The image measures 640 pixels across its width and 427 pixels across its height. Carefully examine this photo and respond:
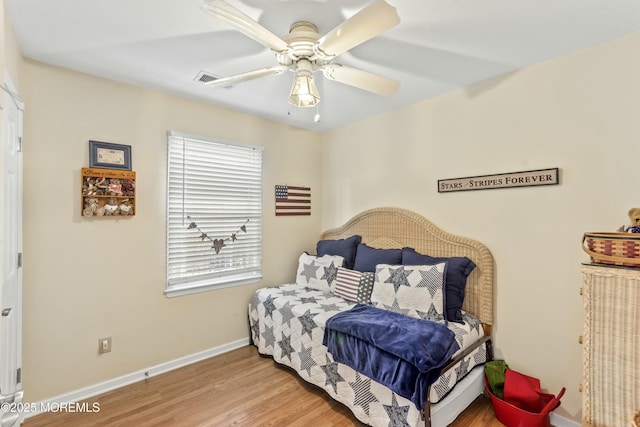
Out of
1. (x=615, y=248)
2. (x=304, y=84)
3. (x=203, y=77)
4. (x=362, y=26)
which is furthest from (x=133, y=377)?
(x=615, y=248)

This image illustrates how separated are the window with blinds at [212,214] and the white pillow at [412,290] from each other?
1.43m

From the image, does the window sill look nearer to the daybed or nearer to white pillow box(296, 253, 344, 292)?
the daybed

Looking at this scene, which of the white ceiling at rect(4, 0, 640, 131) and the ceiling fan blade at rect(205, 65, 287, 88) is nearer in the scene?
the white ceiling at rect(4, 0, 640, 131)

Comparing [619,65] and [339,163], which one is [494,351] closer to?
[619,65]

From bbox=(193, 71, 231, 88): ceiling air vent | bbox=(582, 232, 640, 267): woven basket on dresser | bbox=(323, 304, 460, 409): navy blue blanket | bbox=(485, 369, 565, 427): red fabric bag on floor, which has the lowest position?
bbox=(485, 369, 565, 427): red fabric bag on floor

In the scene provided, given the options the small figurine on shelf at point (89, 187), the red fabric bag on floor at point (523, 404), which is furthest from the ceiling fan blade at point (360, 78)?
the red fabric bag on floor at point (523, 404)

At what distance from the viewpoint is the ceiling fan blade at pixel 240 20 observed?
1.23m

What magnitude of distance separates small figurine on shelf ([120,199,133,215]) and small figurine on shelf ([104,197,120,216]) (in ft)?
0.09

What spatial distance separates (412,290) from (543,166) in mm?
1277

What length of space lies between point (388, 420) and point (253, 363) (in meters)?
1.43

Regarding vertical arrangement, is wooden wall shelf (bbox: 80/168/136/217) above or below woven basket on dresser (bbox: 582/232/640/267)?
above

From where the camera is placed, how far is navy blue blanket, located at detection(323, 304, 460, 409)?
1.73 metres

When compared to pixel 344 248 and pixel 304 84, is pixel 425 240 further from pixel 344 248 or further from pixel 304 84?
pixel 304 84

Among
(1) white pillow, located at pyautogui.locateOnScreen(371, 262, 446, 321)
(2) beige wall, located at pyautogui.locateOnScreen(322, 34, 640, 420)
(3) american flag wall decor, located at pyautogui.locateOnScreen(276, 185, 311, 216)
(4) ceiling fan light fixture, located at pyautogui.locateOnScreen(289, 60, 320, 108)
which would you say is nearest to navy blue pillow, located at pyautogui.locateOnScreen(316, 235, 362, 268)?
(3) american flag wall decor, located at pyautogui.locateOnScreen(276, 185, 311, 216)
